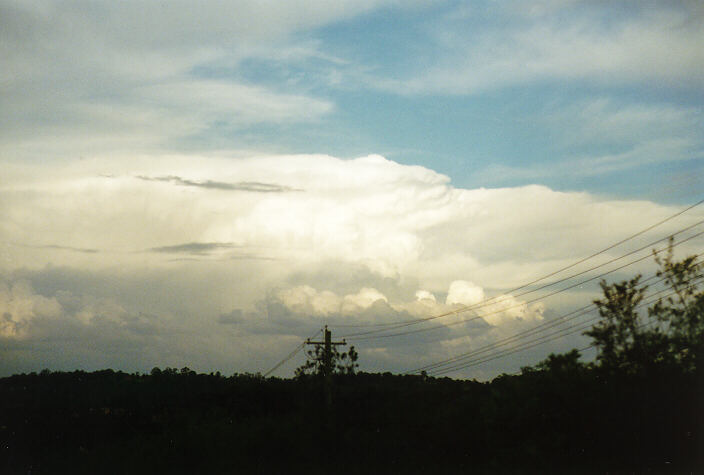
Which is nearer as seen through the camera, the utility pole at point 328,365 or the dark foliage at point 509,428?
the dark foliage at point 509,428

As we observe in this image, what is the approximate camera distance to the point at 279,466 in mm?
43344

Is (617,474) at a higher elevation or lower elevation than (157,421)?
lower

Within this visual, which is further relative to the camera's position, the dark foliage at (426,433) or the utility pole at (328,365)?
the utility pole at (328,365)

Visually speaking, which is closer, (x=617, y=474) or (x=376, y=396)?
(x=617, y=474)

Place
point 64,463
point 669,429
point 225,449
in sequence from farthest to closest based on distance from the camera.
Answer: point 64,463 < point 225,449 < point 669,429

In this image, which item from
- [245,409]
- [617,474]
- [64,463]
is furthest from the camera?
[245,409]

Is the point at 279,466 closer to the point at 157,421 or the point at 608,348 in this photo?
the point at 608,348

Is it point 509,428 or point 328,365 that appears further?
point 328,365

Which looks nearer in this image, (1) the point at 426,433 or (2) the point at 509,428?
(2) the point at 509,428

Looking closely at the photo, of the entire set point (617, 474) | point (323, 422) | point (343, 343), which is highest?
point (343, 343)

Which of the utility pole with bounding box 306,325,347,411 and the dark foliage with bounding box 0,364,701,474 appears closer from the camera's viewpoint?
the dark foliage with bounding box 0,364,701,474

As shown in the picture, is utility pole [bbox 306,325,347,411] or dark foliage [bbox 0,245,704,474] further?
utility pole [bbox 306,325,347,411]

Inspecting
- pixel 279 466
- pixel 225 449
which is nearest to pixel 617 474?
pixel 279 466

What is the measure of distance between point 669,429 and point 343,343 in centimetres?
2705
